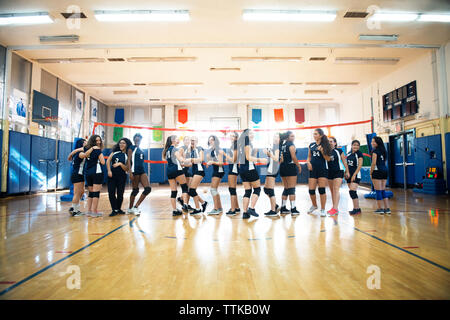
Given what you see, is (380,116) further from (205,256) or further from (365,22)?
(205,256)

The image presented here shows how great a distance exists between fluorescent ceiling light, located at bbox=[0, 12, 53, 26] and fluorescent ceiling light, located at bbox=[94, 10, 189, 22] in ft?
4.95

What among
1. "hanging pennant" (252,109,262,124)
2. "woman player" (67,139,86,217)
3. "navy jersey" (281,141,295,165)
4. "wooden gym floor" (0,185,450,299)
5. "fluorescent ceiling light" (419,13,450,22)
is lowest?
"wooden gym floor" (0,185,450,299)

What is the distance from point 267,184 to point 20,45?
995cm

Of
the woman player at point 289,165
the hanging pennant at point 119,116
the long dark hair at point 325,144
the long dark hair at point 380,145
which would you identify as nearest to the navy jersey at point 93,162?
the woman player at point 289,165

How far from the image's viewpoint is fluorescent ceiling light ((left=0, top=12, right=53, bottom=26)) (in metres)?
6.86

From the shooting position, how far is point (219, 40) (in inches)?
335

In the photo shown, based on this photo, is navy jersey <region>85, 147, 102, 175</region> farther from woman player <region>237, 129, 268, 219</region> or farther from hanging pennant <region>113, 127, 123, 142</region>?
hanging pennant <region>113, 127, 123, 142</region>

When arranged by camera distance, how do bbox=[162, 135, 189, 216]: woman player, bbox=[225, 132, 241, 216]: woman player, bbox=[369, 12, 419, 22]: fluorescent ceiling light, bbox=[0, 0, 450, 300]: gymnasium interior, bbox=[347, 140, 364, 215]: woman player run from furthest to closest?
bbox=[369, 12, 419, 22]: fluorescent ceiling light
bbox=[347, 140, 364, 215]: woman player
bbox=[162, 135, 189, 216]: woman player
bbox=[225, 132, 241, 216]: woman player
bbox=[0, 0, 450, 300]: gymnasium interior

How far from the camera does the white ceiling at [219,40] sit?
21.9 feet

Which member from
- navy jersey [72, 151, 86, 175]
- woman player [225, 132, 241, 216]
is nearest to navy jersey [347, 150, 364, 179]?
woman player [225, 132, 241, 216]

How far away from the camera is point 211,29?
25.6 ft

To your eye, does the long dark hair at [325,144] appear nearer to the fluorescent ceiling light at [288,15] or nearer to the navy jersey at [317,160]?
the navy jersey at [317,160]

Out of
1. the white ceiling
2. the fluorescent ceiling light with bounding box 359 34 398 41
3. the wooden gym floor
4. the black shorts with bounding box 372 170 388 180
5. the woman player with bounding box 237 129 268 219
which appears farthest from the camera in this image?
the fluorescent ceiling light with bounding box 359 34 398 41
